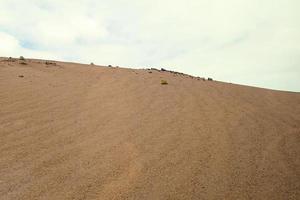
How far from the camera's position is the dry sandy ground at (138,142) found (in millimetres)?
3447

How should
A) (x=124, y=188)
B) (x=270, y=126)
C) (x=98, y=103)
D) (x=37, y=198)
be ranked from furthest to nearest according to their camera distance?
1. (x=98, y=103)
2. (x=270, y=126)
3. (x=124, y=188)
4. (x=37, y=198)

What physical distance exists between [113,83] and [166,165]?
4.07 m

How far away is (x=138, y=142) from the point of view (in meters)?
4.47

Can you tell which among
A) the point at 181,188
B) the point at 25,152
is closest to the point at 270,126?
the point at 181,188

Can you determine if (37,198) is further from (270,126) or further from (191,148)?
(270,126)

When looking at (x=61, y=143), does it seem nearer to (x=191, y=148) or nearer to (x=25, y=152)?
(x=25, y=152)

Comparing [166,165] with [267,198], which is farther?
[166,165]

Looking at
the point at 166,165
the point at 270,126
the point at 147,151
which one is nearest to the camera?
the point at 166,165

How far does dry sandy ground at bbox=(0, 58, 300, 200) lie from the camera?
3.45 metres

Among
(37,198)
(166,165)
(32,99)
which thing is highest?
(32,99)

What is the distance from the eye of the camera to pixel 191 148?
4.41 metres

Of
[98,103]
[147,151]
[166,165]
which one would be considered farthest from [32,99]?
[166,165]

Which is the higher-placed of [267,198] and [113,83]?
[113,83]

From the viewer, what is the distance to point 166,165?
153 inches
